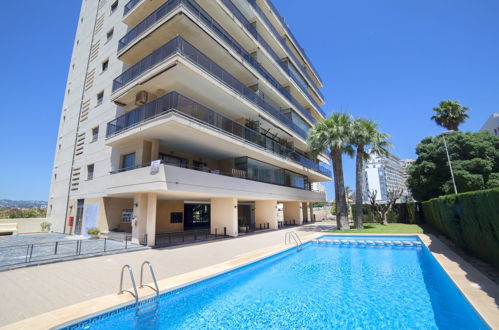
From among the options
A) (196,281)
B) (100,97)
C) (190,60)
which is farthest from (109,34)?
(196,281)

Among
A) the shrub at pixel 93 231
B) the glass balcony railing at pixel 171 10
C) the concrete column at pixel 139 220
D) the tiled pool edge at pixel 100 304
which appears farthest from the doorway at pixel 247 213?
the tiled pool edge at pixel 100 304

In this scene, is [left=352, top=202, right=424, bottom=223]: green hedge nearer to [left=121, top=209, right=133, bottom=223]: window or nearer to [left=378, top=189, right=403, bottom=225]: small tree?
[left=378, top=189, right=403, bottom=225]: small tree

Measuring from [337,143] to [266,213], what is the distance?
9.99m

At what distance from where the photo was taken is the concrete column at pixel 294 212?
95.7ft

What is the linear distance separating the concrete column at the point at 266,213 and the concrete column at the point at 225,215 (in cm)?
655

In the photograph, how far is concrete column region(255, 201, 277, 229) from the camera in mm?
23047

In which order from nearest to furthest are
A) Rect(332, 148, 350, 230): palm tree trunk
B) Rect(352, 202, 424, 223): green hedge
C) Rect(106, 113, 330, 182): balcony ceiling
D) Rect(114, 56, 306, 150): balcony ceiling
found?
Rect(106, 113, 330, 182): balcony ceiling < Rect(114, 56, 306, 150): balcony ceiling < Rect(332, 148, 350, 230): palm tree trunk < Rect(352, 202, 424, 223): green hedge

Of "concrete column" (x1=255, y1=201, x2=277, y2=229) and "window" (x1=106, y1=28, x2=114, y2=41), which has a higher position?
"window" (x1=106, y1=28, x2=114, y2=41)

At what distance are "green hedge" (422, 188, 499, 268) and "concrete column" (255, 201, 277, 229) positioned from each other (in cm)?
1398

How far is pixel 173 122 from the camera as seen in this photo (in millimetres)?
11500

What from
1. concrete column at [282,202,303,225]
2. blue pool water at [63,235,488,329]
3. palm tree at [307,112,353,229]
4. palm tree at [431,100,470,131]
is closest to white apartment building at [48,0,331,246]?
concrete column at [282,202,303,225]

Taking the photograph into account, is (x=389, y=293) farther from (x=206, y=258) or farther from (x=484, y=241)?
(x=206, y=258)

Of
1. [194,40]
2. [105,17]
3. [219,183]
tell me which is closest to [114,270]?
[219,183]

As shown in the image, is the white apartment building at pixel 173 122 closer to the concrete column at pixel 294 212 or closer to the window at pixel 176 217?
the window at pixel 176 217
